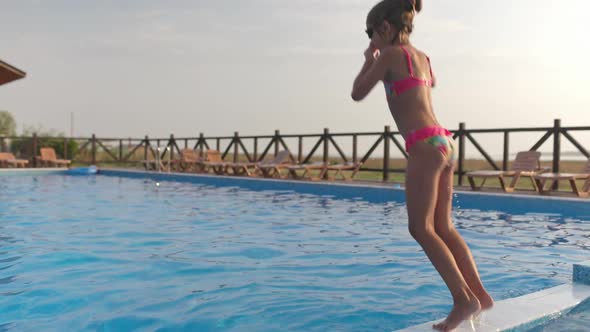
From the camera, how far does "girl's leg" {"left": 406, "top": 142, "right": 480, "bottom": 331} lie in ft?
6.64

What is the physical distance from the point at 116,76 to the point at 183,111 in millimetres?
2902

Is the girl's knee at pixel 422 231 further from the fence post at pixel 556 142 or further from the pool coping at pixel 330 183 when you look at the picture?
the fence post at pixel 556 142

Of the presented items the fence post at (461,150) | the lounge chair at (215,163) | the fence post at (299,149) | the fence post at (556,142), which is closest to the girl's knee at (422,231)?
the fence post at (556,142)

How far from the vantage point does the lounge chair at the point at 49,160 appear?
17328 mm

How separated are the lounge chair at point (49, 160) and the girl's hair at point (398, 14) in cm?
1691

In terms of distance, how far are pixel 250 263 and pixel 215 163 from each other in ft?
33.6

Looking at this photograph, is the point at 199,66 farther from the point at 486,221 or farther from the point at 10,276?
the point at 10,276

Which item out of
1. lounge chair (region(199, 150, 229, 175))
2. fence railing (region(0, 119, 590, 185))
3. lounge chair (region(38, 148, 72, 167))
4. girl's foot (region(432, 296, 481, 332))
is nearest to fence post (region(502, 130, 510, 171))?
fence railing (region(0, 119, 590, 185))

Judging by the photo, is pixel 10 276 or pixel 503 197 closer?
pixel 10 276

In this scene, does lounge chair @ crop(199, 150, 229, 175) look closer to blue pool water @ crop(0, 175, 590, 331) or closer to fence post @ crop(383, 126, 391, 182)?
fence post @ crop(383, 126, 391, 182)

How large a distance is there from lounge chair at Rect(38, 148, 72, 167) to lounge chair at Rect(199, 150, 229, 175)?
4.99 meters

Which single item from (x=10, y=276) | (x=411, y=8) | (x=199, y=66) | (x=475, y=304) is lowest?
(x=10, y=276)

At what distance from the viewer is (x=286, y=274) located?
3.84 meters

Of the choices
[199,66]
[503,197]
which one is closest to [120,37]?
[199,66]
